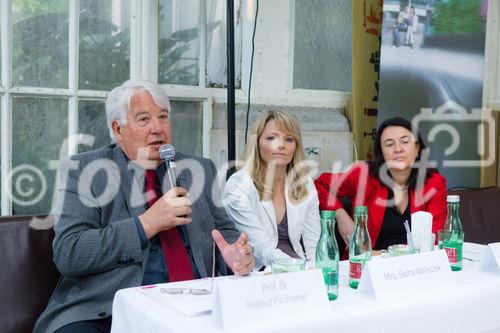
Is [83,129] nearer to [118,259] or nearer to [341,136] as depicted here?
[118,259]

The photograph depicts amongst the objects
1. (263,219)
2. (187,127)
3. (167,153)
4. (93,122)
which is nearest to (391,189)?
(263,219)

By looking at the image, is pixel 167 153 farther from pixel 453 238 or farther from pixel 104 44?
pixel 104 44

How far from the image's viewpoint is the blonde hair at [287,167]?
2361mm

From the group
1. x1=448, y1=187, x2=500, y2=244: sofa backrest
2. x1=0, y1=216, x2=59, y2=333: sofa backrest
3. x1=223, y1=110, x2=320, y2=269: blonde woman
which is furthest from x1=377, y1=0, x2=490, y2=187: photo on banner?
x1=0, y1=216, x2=59, y2=333: sofa backrest

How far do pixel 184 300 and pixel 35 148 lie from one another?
1.58m

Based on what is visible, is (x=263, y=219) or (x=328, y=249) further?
(x=263, y=219)

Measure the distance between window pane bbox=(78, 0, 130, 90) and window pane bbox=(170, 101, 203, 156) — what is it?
0.33 m

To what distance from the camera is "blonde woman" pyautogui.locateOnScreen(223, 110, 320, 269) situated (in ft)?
7.41

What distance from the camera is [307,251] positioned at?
2.41 m

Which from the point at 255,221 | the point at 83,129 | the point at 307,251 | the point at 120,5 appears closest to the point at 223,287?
the point at 255,221

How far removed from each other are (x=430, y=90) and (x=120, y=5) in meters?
1.86

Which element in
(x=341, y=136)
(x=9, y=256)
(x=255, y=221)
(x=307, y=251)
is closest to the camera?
(x=9, y=256)

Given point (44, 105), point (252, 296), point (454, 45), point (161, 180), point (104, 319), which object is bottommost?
point (104, 319)

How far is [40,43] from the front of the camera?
2.58 m
